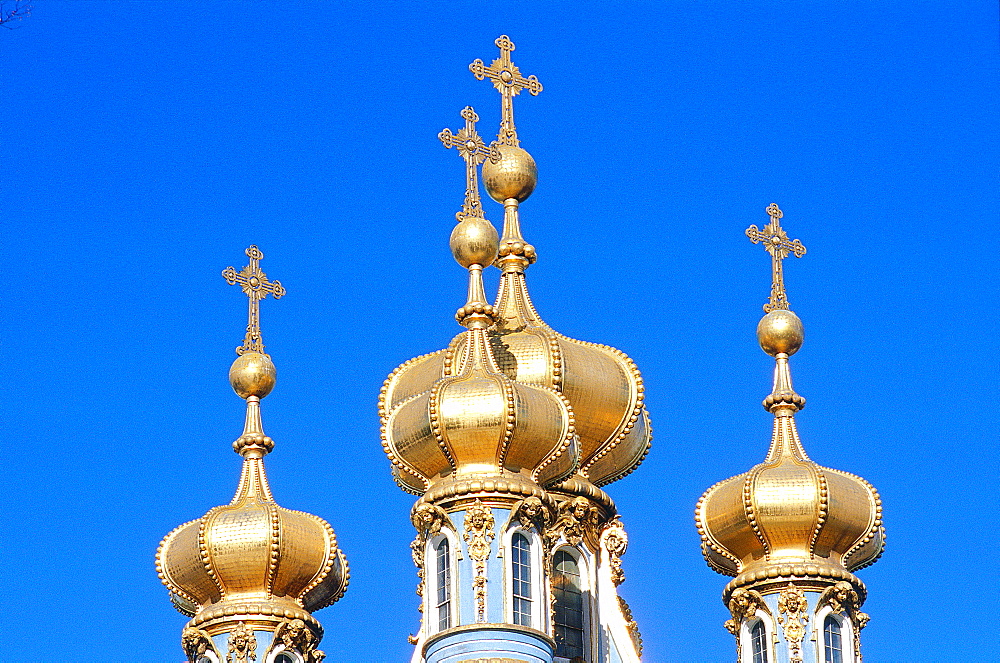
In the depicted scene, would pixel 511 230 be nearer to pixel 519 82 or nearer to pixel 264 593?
pixel 519 82

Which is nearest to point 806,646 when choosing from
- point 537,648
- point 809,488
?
point 809,488

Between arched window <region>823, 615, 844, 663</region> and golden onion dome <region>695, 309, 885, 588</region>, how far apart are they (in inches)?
24.1

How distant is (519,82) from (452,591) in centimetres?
922

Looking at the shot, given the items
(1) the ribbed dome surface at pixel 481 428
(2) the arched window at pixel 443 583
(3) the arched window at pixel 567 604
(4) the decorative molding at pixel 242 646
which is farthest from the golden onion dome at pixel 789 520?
(4) the decorative molding at pixel 242 646

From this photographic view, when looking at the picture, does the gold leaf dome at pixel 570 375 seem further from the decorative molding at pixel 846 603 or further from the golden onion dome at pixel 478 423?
the decorative molding at pixel 846 603

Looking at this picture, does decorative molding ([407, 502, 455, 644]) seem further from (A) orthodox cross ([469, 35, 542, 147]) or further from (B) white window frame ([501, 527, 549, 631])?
(A) orthodox cross ([469, 35, 542, 147])

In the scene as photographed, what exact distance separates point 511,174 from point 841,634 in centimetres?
781

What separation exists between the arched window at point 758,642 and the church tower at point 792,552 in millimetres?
Result: 13

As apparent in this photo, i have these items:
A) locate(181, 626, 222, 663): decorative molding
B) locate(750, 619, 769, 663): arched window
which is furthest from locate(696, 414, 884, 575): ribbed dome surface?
locate(181, 626, 222, 663): decorative molding

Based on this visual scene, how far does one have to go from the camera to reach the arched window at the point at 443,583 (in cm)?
3953

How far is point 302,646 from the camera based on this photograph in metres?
42.3

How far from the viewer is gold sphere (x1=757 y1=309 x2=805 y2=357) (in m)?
44.4

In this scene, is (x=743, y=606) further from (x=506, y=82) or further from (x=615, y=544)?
(x=506, y=82)

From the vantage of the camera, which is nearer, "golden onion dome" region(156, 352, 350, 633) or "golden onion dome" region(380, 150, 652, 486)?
"golden onion dome" region(156, 352, 350, 633)
